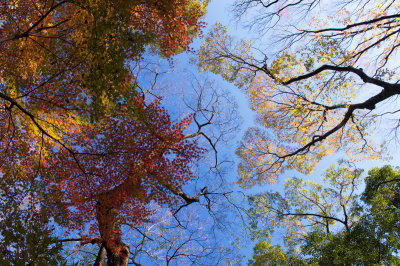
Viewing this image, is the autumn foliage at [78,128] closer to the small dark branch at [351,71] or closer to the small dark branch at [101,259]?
the small dark branch at [101,259]

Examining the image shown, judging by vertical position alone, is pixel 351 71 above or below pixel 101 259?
above

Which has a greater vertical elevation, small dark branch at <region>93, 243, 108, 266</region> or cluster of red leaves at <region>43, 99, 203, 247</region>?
cluster of red leaves at <region>43, 99, 203, 247</region>

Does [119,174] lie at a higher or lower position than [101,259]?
higher

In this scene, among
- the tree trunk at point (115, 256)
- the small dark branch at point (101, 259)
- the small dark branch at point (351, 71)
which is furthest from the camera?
the small dark branch at point (351, 71)

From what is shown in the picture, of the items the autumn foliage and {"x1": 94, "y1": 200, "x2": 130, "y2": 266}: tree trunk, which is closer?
the autumn foliage

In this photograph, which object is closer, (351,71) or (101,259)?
(101,259)

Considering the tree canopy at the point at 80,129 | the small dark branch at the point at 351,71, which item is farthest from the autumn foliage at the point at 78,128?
the small dark branch at the point at 351,71

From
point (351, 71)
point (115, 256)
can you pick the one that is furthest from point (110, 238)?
point (351, 71)

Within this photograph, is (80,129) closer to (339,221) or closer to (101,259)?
(101,259)

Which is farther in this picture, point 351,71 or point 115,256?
point 351,71

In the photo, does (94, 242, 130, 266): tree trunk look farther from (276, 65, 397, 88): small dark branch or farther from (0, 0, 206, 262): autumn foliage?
(276, 65, 397, 88): small dark branch

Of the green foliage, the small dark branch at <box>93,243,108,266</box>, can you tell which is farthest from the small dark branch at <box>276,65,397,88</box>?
the small dark branch at <box>93,243,108,266</box>

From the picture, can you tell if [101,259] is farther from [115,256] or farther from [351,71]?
[351,71]

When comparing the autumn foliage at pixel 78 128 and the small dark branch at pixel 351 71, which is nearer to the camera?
the autumn foliage at pixel 78 128
